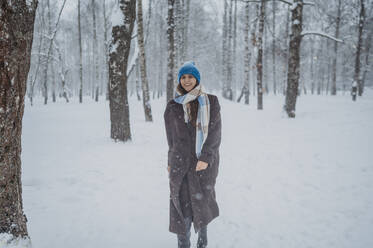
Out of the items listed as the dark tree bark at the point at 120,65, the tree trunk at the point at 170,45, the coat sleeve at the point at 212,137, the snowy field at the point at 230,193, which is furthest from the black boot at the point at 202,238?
the tree trunk at the point at 170,45

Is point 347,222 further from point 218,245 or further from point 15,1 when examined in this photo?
point 15,1

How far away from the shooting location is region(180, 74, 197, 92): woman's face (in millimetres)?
2096

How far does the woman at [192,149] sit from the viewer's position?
203cm

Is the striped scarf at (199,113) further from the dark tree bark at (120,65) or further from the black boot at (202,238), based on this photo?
the dark tree bark at (120,65)

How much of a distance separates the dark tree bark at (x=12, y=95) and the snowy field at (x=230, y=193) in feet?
2.84

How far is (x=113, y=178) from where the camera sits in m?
4.16

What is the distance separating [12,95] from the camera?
1688 millimetres

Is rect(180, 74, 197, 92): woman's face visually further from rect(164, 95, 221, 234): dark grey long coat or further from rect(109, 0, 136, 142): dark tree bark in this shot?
rect(109, 0, 136, 142): dark tree bark

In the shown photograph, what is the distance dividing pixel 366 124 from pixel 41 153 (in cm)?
902

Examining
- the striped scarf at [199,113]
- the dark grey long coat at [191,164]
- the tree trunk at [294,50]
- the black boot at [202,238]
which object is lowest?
the black boot at [202,238]

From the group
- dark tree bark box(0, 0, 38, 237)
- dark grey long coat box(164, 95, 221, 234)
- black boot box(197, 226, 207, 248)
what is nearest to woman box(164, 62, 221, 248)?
dark grey long coat box(164, 95, 221, 234)

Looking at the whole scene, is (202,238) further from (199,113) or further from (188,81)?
(188,81)

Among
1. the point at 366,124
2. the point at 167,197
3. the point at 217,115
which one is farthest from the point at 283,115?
the point at 217,115

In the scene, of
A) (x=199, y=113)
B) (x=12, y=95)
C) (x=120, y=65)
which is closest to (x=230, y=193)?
(x=199, y=113)
